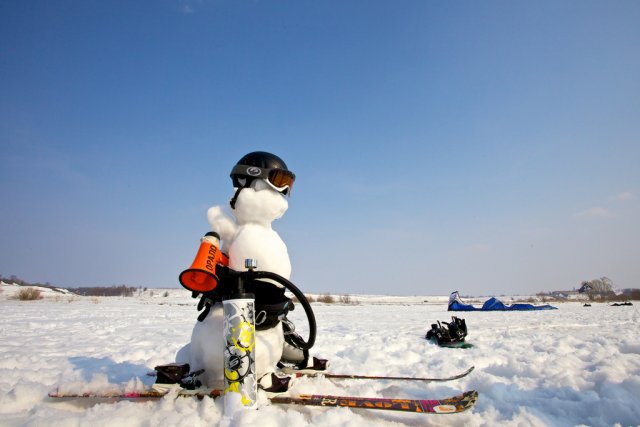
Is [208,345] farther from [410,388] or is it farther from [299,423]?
[410,388]

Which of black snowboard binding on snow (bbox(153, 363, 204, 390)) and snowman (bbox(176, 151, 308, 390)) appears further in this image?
snowman (bbox(176, 151, 308, 390))

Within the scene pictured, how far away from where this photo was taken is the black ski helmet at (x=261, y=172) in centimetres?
245

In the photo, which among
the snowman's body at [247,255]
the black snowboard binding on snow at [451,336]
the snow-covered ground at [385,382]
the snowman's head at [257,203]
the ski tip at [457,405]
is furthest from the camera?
the black snowboard binding on snow at [451,336]

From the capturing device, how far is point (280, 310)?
2.24 meters

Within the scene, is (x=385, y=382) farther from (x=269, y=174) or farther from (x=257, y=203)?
(x=269, y=174)

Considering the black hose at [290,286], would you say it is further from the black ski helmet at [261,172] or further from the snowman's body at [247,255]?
the black ski helmet at [261,172]

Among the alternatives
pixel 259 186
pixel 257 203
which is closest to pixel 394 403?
pixel 257 203

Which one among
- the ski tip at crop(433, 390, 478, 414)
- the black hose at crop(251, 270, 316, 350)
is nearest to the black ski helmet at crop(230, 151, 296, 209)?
the black hose at crop(251, 270, 316, 350)

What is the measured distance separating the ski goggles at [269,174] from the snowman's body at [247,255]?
0.16 feet

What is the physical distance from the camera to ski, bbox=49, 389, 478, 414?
1.94 m

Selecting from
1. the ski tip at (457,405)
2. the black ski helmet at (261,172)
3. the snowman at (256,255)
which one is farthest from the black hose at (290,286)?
the ski tip at (457,405)

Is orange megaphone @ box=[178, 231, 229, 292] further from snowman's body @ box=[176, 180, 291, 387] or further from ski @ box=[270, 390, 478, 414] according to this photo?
ski @ box=[270, 390, 478, 414]

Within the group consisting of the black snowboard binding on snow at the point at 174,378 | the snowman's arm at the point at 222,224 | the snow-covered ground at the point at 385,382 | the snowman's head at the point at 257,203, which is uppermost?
the snowman's head at the point at 257,203

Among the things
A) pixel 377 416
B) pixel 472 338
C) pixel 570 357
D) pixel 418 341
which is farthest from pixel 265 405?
pixel 472 338
